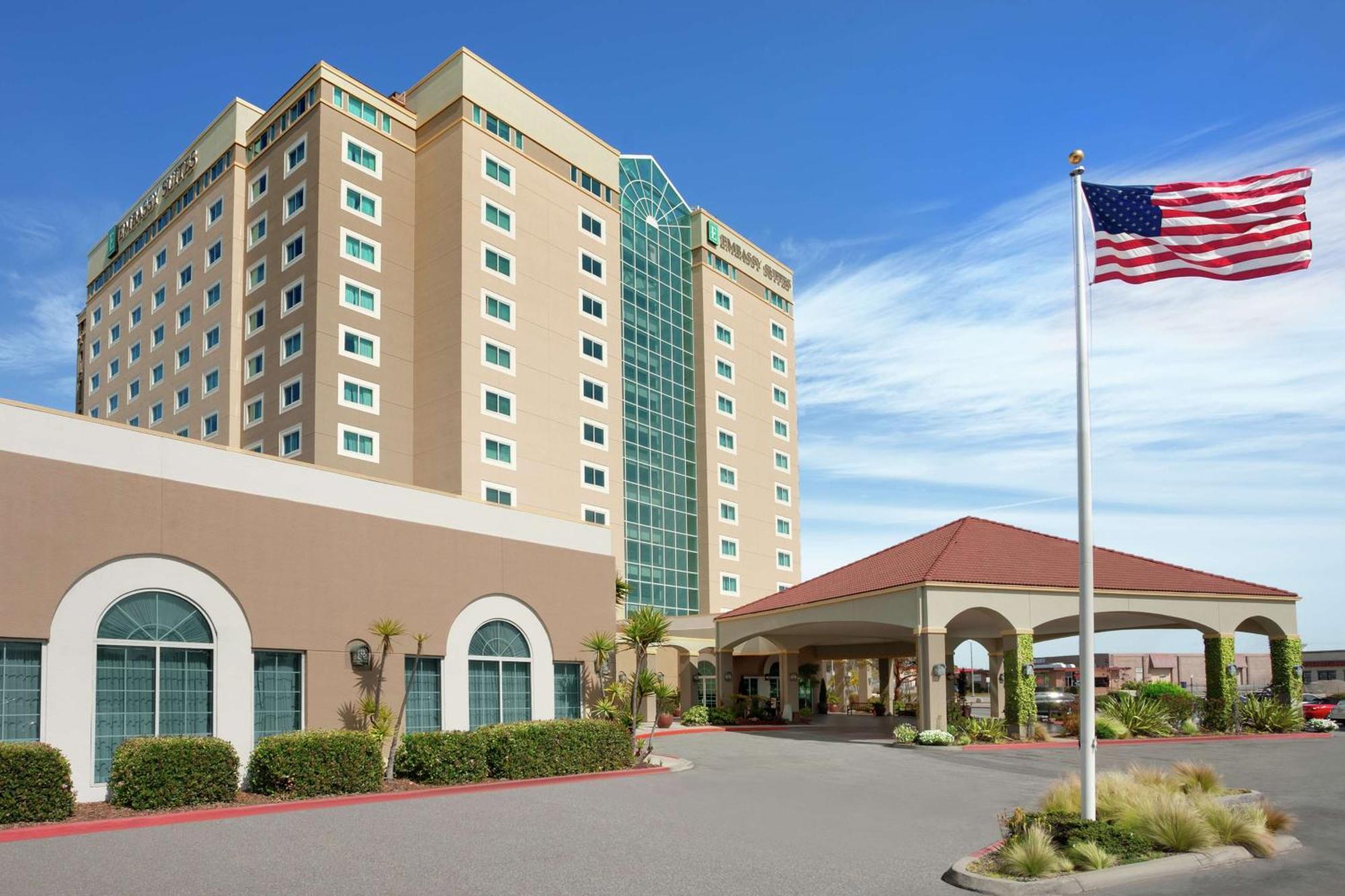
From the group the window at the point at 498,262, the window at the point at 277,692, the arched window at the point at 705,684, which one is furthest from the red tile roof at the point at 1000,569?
the window at the point at 498,262

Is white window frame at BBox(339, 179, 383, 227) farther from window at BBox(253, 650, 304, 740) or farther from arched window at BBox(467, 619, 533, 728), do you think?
window at BBox(253, 650, 304, 740)

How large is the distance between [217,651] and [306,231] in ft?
106

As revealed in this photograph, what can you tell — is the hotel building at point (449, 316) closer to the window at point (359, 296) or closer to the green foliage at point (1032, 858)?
the window at point (359, 296)

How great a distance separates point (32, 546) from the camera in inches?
707

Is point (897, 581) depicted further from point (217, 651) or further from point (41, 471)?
point (41, 471)

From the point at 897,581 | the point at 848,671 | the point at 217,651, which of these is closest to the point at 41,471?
the point at 217,651

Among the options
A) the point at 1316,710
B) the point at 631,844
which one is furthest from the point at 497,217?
the point at 631,844

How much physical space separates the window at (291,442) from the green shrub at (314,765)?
2803 centimetres

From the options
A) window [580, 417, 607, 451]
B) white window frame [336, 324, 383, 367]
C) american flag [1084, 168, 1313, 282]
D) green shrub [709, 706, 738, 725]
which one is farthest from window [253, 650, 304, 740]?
window [580, 417, 607, 451]

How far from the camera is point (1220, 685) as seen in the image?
3772 centimetres

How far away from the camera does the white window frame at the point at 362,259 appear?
49.1m

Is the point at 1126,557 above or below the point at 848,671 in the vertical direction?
above

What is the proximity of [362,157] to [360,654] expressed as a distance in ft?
113

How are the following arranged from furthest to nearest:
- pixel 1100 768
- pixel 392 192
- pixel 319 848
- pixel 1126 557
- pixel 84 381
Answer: pixel 84 381, pixel 392 192, pixel 1126 557, pixel 1100 768, pixel 319 848
